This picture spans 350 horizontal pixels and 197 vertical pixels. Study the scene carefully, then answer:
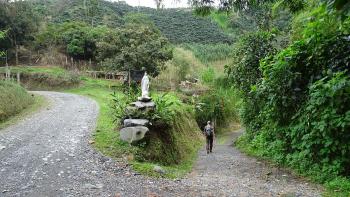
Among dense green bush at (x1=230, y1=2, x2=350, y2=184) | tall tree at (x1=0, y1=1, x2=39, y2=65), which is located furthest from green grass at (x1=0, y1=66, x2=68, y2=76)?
dense green bush at (x1=230, y1=2, x2=350, y2=184)

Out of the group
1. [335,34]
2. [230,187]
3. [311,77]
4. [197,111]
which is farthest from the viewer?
[197,111]

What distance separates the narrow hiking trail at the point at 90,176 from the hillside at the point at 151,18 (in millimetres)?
47935

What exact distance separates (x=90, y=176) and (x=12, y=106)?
1038 centimetres

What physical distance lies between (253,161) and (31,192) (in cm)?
781

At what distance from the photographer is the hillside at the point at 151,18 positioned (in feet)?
195

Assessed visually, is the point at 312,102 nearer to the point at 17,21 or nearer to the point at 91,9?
the point at 17,21

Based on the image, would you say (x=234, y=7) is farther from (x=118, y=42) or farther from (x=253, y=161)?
(x=118, y=42)

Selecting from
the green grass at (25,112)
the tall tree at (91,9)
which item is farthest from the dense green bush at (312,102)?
the tall tree at (91,9)

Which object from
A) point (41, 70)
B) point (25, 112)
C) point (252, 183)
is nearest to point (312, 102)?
point (252, 183)

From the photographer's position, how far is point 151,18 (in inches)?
2840

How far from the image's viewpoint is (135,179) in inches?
317

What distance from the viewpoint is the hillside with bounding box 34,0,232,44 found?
59312 millimetres

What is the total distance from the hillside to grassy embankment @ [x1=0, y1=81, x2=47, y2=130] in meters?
39.0

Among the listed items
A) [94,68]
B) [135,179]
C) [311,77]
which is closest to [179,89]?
[94,68]
